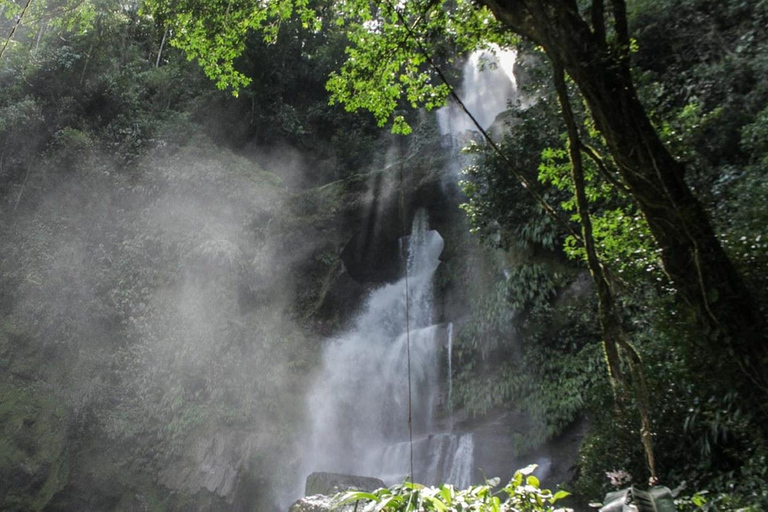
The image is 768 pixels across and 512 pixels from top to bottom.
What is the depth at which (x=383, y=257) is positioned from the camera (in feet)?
54.5

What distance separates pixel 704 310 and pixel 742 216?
235cm

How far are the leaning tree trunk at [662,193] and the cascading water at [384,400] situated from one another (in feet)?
29.0

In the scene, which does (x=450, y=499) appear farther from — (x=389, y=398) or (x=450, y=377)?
(x=389, y=398)

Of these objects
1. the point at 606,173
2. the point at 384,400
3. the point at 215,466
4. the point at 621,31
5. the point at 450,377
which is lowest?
the point at 215,466

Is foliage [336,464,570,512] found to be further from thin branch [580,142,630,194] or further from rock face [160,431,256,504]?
rock face [160,431,256,504]

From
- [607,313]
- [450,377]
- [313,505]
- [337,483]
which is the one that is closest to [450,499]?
[607,313]

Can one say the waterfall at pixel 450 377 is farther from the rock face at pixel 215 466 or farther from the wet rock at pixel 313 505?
the wet rock at pixel 313 505

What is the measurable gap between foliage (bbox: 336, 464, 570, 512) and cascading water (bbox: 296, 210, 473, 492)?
360 inches

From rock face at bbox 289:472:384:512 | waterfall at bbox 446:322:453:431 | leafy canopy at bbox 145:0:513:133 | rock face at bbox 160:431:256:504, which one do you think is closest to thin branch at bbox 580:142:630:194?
leafy canopy at bbox 145:0:513:133

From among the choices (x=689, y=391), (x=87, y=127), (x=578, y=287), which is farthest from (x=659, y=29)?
(x=87, y=127)

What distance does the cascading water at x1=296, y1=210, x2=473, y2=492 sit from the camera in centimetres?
1195

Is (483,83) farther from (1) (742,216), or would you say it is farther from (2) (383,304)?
(1) (742,216)

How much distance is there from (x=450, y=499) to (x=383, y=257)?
1426cm

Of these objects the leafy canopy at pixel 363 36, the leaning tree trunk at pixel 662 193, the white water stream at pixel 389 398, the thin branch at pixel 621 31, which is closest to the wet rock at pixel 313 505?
the leaning tree trunk at pixel 662 193
